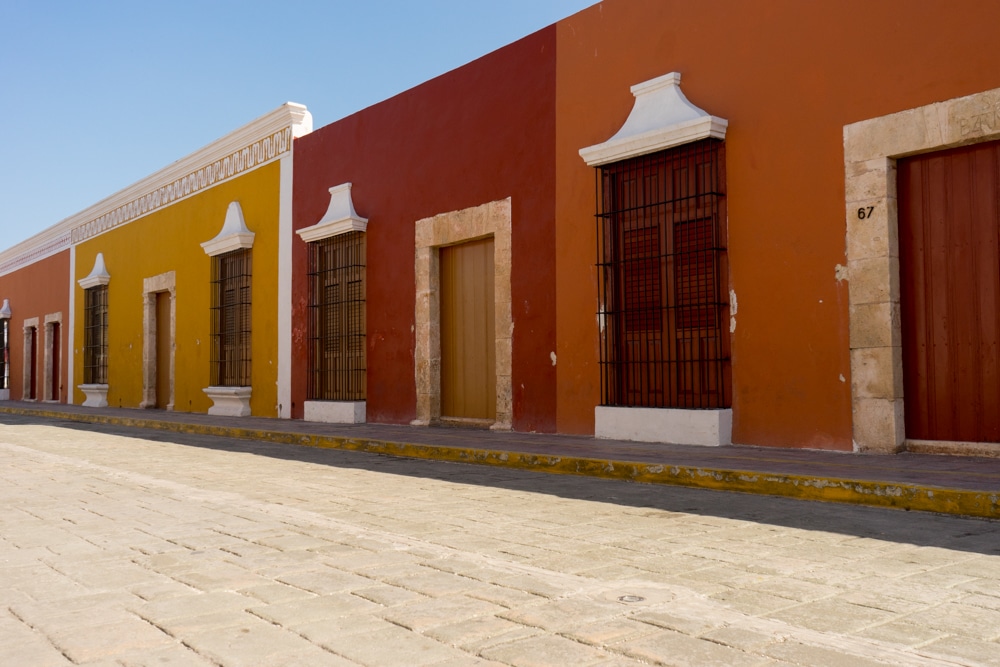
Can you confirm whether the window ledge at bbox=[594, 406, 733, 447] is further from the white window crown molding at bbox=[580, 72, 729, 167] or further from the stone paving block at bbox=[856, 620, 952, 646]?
the stone paving block at bbox=[856, 620, 952, 646]

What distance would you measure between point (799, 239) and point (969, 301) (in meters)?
1.35

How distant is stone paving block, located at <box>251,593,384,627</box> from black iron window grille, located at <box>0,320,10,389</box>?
94.2 feet

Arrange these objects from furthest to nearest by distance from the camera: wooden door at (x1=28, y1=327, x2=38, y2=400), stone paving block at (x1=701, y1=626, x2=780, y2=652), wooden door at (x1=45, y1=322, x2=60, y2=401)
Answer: wooden door at (x1=28, y1=327, x2=38, y2=400)
wooden door at (x1=45, y1=322, x2=60, y2=401)
stone paving block at (x1=701, y1=626, x2=780, y2=652)

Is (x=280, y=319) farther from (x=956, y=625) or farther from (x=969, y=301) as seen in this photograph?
(x=956, y=625)

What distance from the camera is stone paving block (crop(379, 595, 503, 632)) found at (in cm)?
266

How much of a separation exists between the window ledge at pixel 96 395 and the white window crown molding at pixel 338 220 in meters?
10.0

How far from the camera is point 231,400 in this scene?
1471 cm

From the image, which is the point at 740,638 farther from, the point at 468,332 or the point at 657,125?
the point at 468,332

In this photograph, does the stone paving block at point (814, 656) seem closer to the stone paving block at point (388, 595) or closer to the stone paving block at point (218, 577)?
the stone paving block at point (388, 595)

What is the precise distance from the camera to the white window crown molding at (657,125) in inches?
303

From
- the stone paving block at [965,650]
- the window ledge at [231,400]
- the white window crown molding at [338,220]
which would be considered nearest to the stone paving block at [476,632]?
the stone paving block at [965,650]

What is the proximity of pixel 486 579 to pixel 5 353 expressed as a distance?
95.6ft

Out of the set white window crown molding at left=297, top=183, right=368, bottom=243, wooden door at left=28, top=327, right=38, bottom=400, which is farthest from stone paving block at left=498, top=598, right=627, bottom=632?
wooden door at left=28, top=327, right=38, bottom=400

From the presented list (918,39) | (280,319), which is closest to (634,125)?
(918,39)
